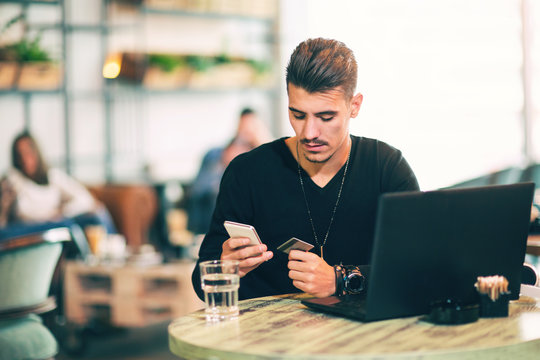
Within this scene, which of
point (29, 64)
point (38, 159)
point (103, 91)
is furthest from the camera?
point (103, 91)

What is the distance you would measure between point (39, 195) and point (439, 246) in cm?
434

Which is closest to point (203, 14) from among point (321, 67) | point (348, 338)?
point (321, 67)

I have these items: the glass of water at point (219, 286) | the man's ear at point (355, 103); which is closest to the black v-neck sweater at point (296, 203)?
the man's ear at point (355, 103)

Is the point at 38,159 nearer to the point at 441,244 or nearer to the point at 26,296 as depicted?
the point at 26,296

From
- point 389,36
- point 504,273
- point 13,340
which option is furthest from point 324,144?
point 389,36

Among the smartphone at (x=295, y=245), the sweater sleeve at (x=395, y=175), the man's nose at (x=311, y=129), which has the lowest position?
the smartphone at (x=295, y=245)

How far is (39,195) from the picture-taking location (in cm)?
523

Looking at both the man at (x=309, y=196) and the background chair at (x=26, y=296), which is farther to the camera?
the background chair at (x=26, y=296)

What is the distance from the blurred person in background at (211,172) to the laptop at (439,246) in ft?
13.5

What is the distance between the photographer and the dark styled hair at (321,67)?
1699mm

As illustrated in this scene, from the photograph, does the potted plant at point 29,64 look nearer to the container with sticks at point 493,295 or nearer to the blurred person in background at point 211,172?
the blurred person in background at point 211,172

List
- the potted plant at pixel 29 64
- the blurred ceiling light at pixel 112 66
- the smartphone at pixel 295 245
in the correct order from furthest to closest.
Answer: the blurred ceiling light at pixel 112 66, the potted plant at pixel 29 64, the smartphone at pixel 295 245

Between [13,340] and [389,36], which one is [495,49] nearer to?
[389,36]

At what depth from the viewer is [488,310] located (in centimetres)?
145
